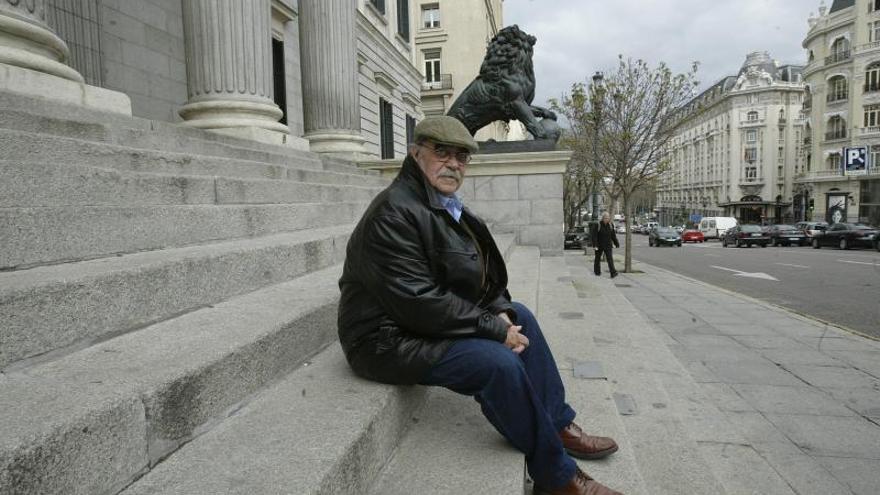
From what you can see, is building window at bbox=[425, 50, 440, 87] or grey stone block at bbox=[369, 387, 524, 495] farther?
building window at bbox=[425, 50, 440, 87]

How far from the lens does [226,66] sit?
20.9 ft

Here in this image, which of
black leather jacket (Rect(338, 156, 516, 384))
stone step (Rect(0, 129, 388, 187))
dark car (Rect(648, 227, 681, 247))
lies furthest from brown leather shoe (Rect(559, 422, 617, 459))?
dark car (Rect(648, 227, 681, 247))

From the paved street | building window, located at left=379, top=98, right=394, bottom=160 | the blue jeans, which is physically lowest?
the paved street

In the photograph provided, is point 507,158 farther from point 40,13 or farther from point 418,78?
point 418,78

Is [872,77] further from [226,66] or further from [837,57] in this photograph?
[226,66]

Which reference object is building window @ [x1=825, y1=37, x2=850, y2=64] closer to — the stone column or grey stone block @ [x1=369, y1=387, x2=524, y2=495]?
the stone column

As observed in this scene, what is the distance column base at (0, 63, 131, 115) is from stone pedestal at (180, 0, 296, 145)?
223cm

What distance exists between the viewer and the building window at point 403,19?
2020cm

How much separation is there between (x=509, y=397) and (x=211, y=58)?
6194mm

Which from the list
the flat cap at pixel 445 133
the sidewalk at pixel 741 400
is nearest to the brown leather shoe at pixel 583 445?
the sidewalk at pixel 741 400

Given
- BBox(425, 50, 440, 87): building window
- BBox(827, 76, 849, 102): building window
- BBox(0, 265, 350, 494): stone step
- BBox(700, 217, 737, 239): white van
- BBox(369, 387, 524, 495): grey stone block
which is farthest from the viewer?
BBox(827, 76, 849, 102): building window

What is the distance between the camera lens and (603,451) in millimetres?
2438

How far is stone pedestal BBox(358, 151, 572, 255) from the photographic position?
9.55 m

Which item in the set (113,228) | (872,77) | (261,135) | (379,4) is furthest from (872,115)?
(113,228)
